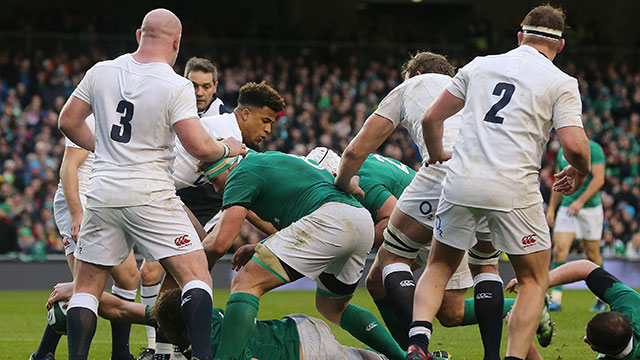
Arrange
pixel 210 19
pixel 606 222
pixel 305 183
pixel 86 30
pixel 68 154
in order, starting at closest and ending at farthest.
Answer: pixel 305 183 → pixel 68 154 → pixel 606 222 → pixel 86 30 → pixel 210 19

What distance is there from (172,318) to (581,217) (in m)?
8.25

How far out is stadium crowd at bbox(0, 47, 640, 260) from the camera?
18328 millimetres

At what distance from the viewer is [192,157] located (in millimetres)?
7598

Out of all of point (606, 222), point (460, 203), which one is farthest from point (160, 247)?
point (606, 222)

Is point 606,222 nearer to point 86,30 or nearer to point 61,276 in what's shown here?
point 61,276

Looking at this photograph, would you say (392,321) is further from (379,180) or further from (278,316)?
(278,316)

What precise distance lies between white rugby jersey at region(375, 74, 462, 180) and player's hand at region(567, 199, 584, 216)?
587cm

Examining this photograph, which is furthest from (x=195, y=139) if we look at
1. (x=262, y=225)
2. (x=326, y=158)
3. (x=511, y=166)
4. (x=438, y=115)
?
(x=326, y=158)

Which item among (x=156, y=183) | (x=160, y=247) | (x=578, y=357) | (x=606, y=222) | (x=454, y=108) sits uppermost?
(x=454, y=108)

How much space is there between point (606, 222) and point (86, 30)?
47.0 ft

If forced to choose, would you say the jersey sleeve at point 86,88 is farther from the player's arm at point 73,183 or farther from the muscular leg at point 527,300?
the muscular leg at point 527,300

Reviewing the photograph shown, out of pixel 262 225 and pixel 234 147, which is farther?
pixel 262 225

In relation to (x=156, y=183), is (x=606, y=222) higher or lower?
lower

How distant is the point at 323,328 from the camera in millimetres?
5914
